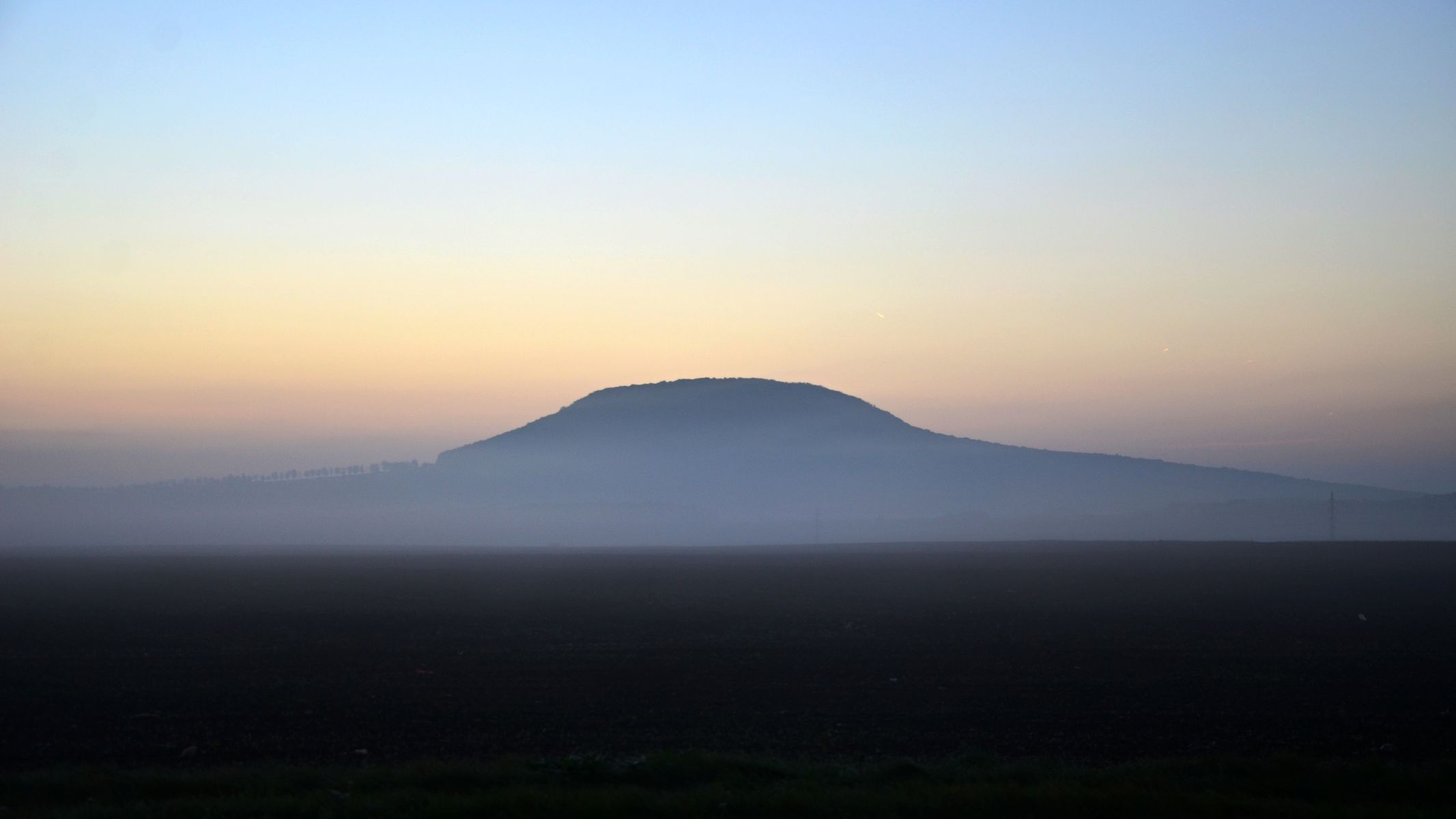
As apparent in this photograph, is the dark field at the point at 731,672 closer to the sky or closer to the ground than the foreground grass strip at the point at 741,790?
closer to the ground

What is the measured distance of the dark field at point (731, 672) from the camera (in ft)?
50.1

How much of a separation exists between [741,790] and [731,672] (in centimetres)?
1142

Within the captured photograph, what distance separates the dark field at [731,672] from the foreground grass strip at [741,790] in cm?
217

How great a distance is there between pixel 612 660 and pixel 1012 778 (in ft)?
44.1

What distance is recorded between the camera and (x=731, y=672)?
72.5 feet

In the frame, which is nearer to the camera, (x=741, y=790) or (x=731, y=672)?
(x=741, y=790)

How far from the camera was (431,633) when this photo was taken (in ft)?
97.2

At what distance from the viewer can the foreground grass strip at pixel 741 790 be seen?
33.1 feet

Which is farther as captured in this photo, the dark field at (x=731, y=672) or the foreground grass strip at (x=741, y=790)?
the dark field at (x=731, y=672)

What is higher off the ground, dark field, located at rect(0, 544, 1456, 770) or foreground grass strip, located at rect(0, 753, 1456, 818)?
foreground grass strip, located at rect(0, 753, 1456, 818)

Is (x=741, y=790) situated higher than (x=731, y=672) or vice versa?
(x=741, y=790)

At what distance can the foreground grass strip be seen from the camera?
33.1 ft

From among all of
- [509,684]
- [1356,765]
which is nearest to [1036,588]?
[509,684]

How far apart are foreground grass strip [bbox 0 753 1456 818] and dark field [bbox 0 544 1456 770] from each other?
2.17m
